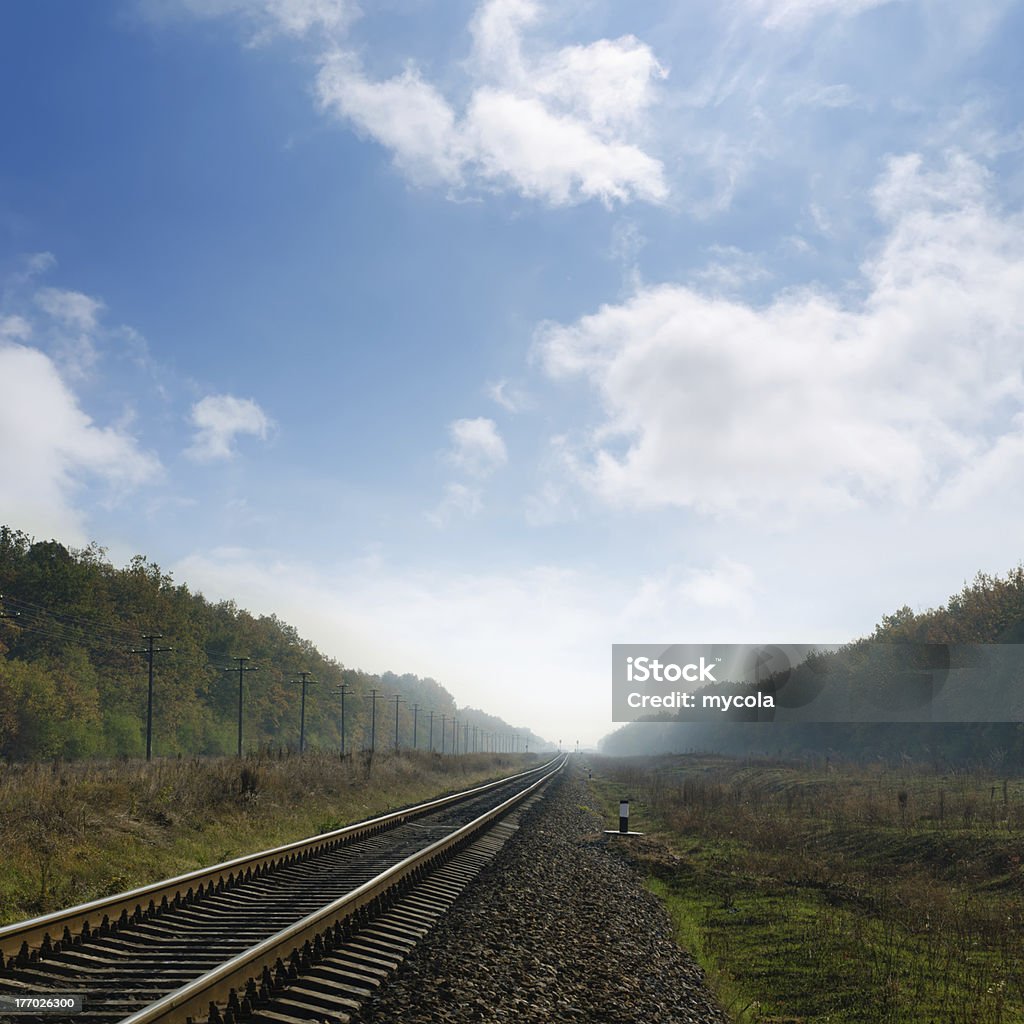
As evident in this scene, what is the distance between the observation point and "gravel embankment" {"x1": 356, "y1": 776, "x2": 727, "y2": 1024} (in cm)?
655

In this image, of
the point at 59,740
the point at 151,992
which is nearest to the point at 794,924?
the point at 151,992

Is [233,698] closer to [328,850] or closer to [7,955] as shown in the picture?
[328,850]

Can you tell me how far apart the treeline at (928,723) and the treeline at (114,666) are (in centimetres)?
6068

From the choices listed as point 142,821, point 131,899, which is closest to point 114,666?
point 142,821

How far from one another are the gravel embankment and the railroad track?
35 centimetres

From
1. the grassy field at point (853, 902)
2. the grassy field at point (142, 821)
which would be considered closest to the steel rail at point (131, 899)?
the grassy field at point (142, 821)

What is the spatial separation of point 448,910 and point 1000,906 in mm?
9793

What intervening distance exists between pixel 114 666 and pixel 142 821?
67.4 metres

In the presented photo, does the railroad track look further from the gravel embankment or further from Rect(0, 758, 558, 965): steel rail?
the gravel embankment

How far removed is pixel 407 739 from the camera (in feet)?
605

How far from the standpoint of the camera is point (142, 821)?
52.5ft

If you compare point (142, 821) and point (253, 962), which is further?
point (142, 821)

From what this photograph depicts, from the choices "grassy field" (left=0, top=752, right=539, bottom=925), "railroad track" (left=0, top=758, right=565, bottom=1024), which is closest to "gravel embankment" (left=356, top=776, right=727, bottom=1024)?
"railroad track" (left=0, top=758, right=565, bottom=1024)

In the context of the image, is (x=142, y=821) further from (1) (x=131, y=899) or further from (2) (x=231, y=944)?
(2) (x=231, y=944)
